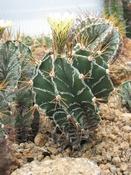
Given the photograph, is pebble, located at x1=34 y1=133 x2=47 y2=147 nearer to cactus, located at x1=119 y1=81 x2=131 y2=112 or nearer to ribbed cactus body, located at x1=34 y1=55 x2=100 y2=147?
ribbed cactus body, located at x1=34 y1=55 x2=100 y2=147

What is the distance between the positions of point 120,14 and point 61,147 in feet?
15.7

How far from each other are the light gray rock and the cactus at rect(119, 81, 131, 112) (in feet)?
3.49

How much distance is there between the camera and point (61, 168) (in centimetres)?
299

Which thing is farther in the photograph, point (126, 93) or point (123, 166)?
point (126, 93)

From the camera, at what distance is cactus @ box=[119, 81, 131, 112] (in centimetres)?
402

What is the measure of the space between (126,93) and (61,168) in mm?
1233

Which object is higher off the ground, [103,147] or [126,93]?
[126,93]

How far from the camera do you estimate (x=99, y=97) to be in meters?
3.31

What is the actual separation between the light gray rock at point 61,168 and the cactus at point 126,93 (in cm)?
106

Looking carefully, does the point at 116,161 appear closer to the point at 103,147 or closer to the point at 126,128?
the point at 103,147

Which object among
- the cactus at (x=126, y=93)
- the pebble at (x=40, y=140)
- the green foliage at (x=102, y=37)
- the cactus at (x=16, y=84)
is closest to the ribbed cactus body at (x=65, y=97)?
the cactus at (x=16, y=84)

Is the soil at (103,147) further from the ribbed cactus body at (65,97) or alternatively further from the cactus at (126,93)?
the cactus at (126,93)

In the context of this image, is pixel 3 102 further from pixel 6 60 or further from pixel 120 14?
pixel 120 14

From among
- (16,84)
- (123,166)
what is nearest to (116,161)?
(123,166)
